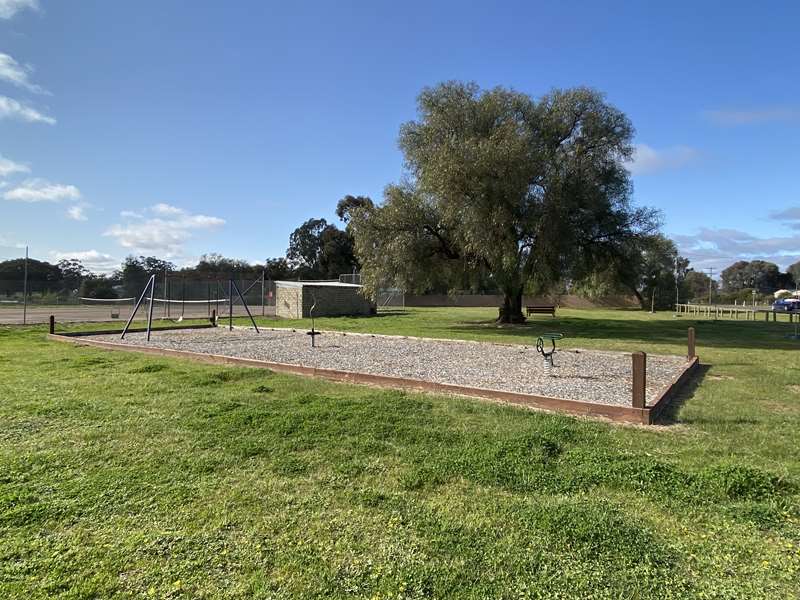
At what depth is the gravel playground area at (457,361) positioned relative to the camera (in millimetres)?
7078

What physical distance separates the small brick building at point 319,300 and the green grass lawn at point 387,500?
18398mm

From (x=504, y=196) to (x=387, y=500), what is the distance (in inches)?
598

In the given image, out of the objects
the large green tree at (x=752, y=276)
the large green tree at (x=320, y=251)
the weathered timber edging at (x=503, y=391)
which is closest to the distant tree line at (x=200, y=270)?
the large green tree at (x=320, y=251)

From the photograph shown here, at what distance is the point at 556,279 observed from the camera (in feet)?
63.6

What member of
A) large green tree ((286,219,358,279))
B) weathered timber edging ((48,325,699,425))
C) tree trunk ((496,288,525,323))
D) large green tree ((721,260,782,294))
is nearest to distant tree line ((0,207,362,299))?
large green tree ((286,219,358,279))

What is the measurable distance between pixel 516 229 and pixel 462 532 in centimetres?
1690

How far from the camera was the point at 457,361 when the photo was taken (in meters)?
9.70

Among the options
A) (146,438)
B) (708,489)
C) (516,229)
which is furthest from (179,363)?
(516,229)

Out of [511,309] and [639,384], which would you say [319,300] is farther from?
[639,384]

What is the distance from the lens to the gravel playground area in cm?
708

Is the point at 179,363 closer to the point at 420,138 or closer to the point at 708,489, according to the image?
the point at 708,489

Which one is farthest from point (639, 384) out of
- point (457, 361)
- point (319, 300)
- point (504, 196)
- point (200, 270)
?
point (200, 270)

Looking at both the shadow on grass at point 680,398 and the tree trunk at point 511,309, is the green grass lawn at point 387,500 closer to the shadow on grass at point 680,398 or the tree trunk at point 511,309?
the shadow on grass at point 680,398

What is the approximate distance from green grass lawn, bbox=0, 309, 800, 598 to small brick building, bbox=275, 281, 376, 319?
18398mm
